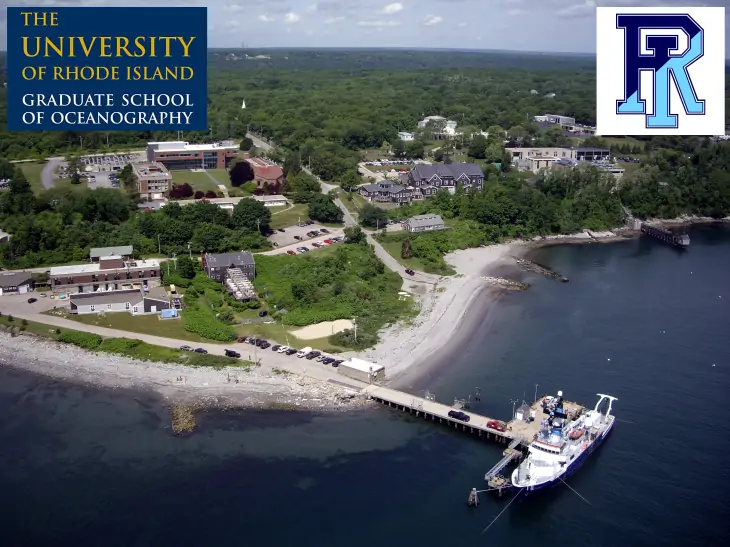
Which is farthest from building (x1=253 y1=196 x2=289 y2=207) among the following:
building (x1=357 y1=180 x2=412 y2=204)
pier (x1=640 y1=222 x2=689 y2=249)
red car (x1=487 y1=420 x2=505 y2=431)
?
red car (x1=487 y1=420 x2=505 y2=431)

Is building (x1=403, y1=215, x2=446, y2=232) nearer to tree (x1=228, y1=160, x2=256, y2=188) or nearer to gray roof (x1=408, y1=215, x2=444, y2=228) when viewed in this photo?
gray roof (x1=408, y1=215, x2=444, y2=228)

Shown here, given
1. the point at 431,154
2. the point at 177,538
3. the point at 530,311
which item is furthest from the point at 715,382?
the point at 431,154

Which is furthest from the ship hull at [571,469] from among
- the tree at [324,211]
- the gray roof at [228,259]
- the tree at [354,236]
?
the tree at [324,211]

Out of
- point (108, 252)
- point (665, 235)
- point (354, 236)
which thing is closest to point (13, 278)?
point (108, 252)

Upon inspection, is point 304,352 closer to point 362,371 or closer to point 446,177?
point 362,371

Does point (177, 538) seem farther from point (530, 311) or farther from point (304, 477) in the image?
point (530, 311)

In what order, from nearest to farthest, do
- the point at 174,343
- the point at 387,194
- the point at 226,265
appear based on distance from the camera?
the point at 174,343, the point at 226,265, the point at 387,194
